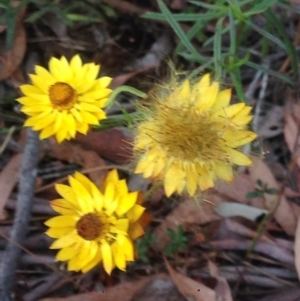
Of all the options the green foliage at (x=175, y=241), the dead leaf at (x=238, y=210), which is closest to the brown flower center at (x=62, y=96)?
the green foliage at (x=175, y=241)

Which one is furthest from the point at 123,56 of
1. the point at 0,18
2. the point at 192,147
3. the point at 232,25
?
the point at 192,147

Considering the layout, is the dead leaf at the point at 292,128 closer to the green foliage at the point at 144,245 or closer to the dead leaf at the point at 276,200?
the dead leaf at the point at 276,200

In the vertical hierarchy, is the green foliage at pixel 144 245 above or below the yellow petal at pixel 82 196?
below

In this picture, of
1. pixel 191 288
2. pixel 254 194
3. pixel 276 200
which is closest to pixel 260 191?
pixel 254 194

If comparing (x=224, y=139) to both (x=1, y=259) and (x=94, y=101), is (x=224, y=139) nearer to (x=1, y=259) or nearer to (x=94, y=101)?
(x=94, y=101)

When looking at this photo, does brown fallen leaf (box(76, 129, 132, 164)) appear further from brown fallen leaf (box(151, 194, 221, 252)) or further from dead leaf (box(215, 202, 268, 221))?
dead leaf (box(215, 202, 268, 221))

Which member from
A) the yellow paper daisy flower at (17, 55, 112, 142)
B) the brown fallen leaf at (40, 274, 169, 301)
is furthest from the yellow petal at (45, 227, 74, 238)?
the brown fallen leaf at (40, 274, 169, 301)
